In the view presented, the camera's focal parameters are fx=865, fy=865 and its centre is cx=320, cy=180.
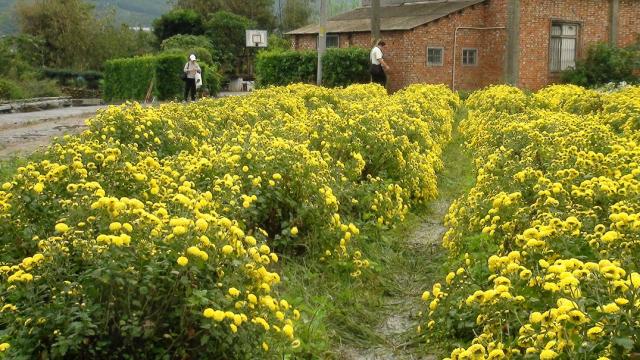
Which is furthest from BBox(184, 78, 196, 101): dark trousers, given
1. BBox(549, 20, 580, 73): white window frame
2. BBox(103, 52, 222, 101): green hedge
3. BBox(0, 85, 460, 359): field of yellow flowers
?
BBox(0, 85, 460, 359): field of yellow flowers

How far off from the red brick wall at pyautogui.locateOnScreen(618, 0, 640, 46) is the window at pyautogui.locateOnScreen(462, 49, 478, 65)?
19.1ft

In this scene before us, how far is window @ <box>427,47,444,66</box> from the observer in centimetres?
2667

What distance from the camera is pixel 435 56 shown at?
2680cm

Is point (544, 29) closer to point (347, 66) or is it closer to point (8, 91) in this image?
point (347, 66)

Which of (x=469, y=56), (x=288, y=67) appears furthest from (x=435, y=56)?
(x=288, y=67)

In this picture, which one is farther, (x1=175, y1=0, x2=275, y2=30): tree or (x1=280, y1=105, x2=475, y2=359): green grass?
(x1=175, y1=0, x2=275, y2=30): tree

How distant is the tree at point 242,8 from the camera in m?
58.9

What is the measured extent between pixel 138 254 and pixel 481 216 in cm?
283

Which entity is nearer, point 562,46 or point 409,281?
point 409,281

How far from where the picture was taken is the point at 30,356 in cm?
358

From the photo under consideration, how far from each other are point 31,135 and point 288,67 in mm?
15125

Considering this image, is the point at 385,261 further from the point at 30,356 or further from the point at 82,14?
the point at 82,14

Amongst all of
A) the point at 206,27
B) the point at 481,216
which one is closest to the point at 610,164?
the point at 481,216

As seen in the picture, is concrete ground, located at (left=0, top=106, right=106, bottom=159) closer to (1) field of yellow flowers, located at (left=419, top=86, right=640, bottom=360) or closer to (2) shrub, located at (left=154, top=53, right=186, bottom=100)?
(1) field of yellow flowers, located at (left=419, top=86, right=640, bottom=360)
